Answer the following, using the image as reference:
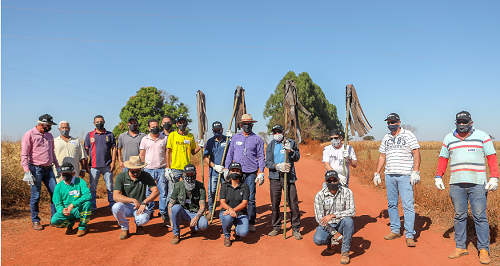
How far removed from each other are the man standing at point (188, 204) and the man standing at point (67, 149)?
2831 millimetres

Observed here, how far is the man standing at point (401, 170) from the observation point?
5906mm

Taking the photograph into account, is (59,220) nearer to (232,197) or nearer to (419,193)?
(232,197)

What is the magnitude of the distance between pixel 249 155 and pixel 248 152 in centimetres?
7

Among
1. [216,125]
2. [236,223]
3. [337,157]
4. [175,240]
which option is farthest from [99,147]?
[337,157]

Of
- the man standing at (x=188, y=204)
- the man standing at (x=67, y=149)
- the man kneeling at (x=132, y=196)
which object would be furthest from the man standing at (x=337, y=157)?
the man standing at (x=67, y=149)

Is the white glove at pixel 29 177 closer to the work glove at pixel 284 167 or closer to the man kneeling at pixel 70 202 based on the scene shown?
the man kneeling at pixel 70 202

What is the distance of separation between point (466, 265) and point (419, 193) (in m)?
4.13

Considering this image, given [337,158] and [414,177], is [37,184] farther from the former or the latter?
[414,177]

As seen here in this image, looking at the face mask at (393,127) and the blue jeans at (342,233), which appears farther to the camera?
the face mask at (393,127)

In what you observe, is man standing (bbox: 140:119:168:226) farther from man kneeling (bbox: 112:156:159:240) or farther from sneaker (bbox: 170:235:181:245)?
sneaker (bbox: 170:235:181:245)

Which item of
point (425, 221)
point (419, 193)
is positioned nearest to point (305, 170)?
point (419, 193)

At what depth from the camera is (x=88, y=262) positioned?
4.97 meters

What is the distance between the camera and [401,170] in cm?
600

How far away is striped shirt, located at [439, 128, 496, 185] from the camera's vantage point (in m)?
5.18
